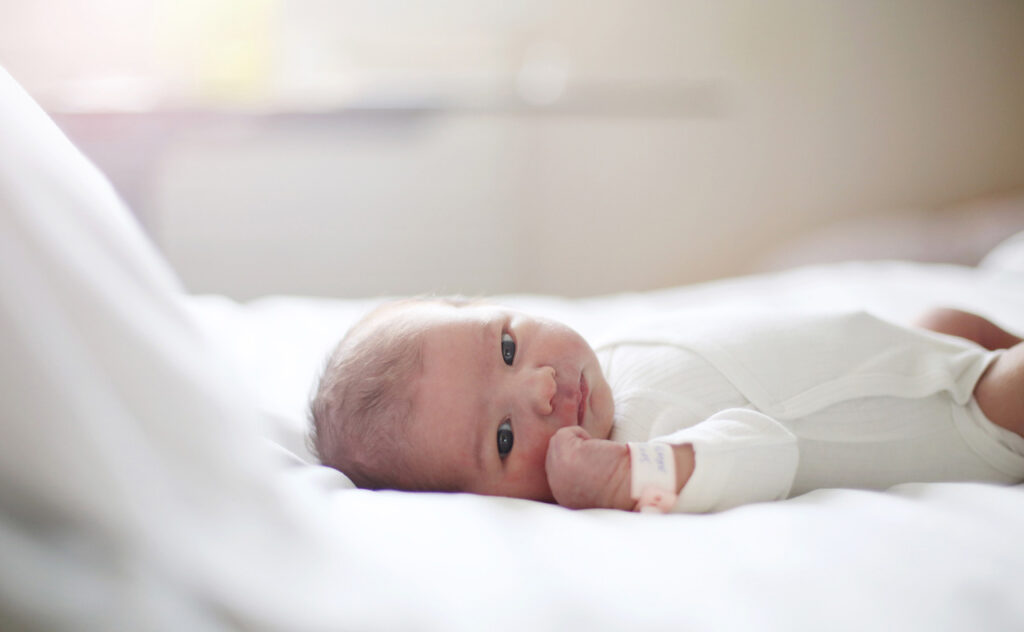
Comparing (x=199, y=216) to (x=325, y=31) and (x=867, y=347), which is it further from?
(x=867, y=347)

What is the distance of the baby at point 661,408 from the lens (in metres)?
0.69

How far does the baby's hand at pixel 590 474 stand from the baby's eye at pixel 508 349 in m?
0.13

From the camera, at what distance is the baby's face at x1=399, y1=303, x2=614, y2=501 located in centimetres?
75

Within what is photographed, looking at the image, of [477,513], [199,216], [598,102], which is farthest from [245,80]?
[477,513]

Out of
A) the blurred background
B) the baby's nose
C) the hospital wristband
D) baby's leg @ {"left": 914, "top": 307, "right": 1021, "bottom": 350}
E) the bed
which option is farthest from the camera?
the blurred background

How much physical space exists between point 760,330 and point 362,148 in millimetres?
1939

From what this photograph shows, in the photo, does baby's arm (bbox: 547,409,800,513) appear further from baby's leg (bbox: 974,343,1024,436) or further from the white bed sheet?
baby's leg (bbox: 974,343,1024,436)

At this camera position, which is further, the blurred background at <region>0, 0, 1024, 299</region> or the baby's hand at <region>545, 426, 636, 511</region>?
Result: the blurred background at <region>0, 0, 1024, 299</region>

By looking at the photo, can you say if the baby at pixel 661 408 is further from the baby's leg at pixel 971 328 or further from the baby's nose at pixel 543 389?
the baby's leg at pixel 971 328

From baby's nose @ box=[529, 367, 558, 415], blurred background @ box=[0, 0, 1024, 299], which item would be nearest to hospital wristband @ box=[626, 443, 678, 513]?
baby's nose @ box=[529, 367, 558, 415]

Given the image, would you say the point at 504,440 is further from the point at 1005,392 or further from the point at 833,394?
the point at 1005,392

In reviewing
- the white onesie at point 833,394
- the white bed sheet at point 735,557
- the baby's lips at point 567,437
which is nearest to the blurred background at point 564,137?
the white onesie at point 833,394

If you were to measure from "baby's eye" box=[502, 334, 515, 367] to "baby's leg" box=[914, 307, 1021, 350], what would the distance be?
23.5 inches

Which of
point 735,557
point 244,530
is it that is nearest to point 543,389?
point 735,557
